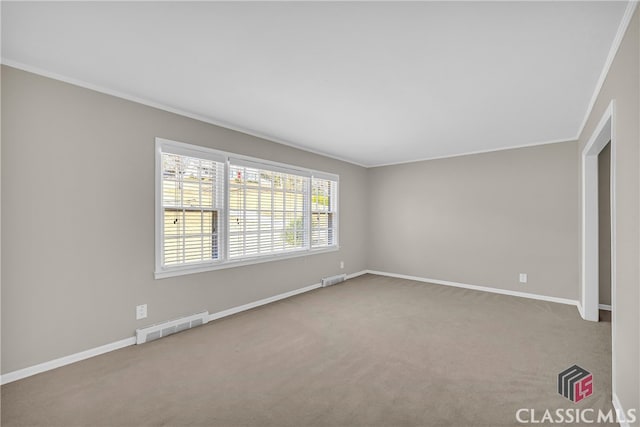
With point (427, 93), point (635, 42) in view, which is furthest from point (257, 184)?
point (635, 42)

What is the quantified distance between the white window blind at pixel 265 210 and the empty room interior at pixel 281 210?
32 mm

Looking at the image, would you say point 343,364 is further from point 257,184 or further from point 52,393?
point 257,184

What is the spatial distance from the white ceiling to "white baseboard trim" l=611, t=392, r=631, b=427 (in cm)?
239

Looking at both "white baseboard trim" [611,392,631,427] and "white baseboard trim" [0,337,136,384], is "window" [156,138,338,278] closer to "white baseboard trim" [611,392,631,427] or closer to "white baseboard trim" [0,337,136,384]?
"white baseboard trim" [0,337,136,384]

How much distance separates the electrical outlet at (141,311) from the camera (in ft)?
9.67

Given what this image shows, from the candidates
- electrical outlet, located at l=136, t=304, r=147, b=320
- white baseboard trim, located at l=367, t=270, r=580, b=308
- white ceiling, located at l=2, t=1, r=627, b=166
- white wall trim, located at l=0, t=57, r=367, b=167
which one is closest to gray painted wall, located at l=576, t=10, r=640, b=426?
white ceiling, located at l=2, t=1, r=627, b=166

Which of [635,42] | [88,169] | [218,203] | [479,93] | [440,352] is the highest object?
[479,93]

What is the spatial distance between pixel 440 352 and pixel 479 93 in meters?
2.51

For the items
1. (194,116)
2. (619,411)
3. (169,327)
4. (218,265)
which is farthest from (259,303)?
(619,411)

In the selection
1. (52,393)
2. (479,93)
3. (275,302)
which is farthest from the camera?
(275,302)

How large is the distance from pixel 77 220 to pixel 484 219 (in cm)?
562

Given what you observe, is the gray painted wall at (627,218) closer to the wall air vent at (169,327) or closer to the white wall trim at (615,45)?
the white wall trim at (615,45)

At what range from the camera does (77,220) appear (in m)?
2.58

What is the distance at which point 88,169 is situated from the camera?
2646mm
